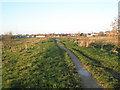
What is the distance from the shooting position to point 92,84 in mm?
8773

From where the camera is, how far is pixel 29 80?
31.0 ft

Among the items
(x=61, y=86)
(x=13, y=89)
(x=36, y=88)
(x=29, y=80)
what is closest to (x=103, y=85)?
(x=61, y=86)

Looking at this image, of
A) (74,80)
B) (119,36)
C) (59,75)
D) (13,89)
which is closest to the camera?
(13,89)

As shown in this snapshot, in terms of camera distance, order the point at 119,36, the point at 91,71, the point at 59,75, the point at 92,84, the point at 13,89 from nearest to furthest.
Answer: the point at 13,89 < the point at 92,84 < the point at 59,75 < the point at 91,71 < the point at 119,36

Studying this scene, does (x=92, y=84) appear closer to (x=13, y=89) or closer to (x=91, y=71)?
(x=91, y=71)

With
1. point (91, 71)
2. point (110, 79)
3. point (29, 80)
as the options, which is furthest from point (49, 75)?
point (110, 79)

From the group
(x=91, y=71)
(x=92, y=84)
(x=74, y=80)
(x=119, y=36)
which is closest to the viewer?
(x=92, y=84)

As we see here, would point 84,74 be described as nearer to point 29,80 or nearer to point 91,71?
point 91,71

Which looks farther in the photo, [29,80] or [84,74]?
[84,74]

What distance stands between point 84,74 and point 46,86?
13.6 feet

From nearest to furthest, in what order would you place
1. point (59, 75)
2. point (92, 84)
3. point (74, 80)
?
point (92, 84) < point (74, 80) < point (59, 75)

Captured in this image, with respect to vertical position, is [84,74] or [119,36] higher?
[119,36]

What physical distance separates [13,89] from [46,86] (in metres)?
2.43

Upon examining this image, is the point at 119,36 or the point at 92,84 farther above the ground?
the point at 119,36
